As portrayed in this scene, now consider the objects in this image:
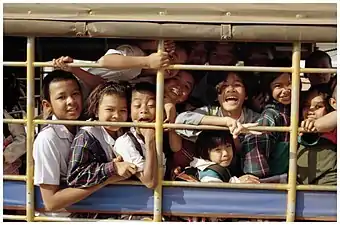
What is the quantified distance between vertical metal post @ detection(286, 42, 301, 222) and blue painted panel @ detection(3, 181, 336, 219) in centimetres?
3

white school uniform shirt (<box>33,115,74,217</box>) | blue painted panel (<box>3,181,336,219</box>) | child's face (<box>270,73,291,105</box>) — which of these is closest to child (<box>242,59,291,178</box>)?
child's face (<box>270,73,291,105</box>)

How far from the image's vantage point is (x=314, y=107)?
2.70 metres

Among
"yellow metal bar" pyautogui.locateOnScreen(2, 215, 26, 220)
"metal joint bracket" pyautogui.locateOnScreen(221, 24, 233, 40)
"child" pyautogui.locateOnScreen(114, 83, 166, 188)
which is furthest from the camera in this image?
"yellow metal bar" pyautogui.locateOnScreen(2, 215, 26, 220)

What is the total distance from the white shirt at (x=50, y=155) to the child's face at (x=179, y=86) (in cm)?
47

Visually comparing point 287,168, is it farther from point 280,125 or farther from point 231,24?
point 231,24

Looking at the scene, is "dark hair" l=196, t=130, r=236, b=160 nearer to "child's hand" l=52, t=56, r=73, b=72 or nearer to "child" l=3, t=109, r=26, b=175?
"child's hand" l=52, t=56, r=73, b=72

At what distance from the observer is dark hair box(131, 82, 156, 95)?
2688mm

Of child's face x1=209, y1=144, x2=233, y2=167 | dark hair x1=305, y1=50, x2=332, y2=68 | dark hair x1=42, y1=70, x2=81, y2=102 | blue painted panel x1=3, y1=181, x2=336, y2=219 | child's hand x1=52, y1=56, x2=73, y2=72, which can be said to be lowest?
blue painted panel x1=3, y1=181, x2=336, y2=219

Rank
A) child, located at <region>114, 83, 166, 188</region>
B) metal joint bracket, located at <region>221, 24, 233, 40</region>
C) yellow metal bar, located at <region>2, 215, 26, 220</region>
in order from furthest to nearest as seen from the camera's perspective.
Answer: yellow metal bar, located at <region>2, 215, 26, 220</region>, child, located at <region>114, 83, 166, 188</region>, metal joint bracket, located at <region>221, 24, 233, 40</region>

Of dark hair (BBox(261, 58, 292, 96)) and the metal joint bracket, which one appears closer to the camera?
the metal joint bracket

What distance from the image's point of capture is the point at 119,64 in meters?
2.63

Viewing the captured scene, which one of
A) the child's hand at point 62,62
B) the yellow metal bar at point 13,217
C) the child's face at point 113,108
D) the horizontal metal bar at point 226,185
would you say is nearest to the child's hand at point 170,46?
the child's face at point 113,108

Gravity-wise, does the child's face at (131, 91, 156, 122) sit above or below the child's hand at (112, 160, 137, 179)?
above

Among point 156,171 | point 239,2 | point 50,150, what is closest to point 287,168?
point 156,171
